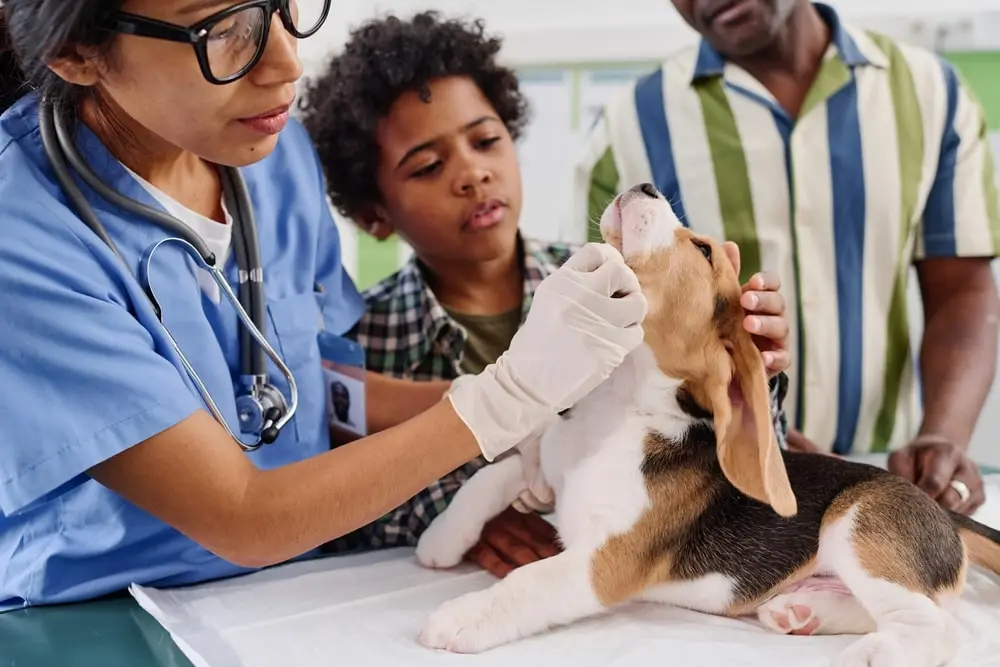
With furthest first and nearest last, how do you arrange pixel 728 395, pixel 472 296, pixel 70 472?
pixel 472 296 < pixel 728 395 < pixel 70 472

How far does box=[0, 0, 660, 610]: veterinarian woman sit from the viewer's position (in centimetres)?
90

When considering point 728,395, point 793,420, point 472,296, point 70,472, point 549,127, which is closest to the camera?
point 70,472

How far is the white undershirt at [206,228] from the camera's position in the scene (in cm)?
110

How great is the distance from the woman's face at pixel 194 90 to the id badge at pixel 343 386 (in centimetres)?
35

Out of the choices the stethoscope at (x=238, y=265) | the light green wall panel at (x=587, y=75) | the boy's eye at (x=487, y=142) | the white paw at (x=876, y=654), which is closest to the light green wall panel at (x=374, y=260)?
the light green wall panel at (x=587, y=75)

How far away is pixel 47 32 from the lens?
91 cm

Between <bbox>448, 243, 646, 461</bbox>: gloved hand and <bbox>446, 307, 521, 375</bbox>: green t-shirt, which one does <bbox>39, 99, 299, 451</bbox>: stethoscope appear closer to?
<bbox>448, 243, 646, 461</bbox>: gloved hand

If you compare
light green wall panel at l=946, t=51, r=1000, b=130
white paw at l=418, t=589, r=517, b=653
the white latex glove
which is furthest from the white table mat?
light green wall panel at l=946, t=51, r=1000, b=130

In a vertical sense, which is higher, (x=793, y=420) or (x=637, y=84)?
(x=637, y=84)

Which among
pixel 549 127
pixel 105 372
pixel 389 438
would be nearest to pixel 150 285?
pixel 105 372

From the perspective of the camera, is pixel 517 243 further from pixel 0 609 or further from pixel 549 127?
pixel 549 127

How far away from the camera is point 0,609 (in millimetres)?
Answer: 1049

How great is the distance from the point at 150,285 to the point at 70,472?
22cm

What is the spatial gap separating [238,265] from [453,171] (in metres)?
0.43
